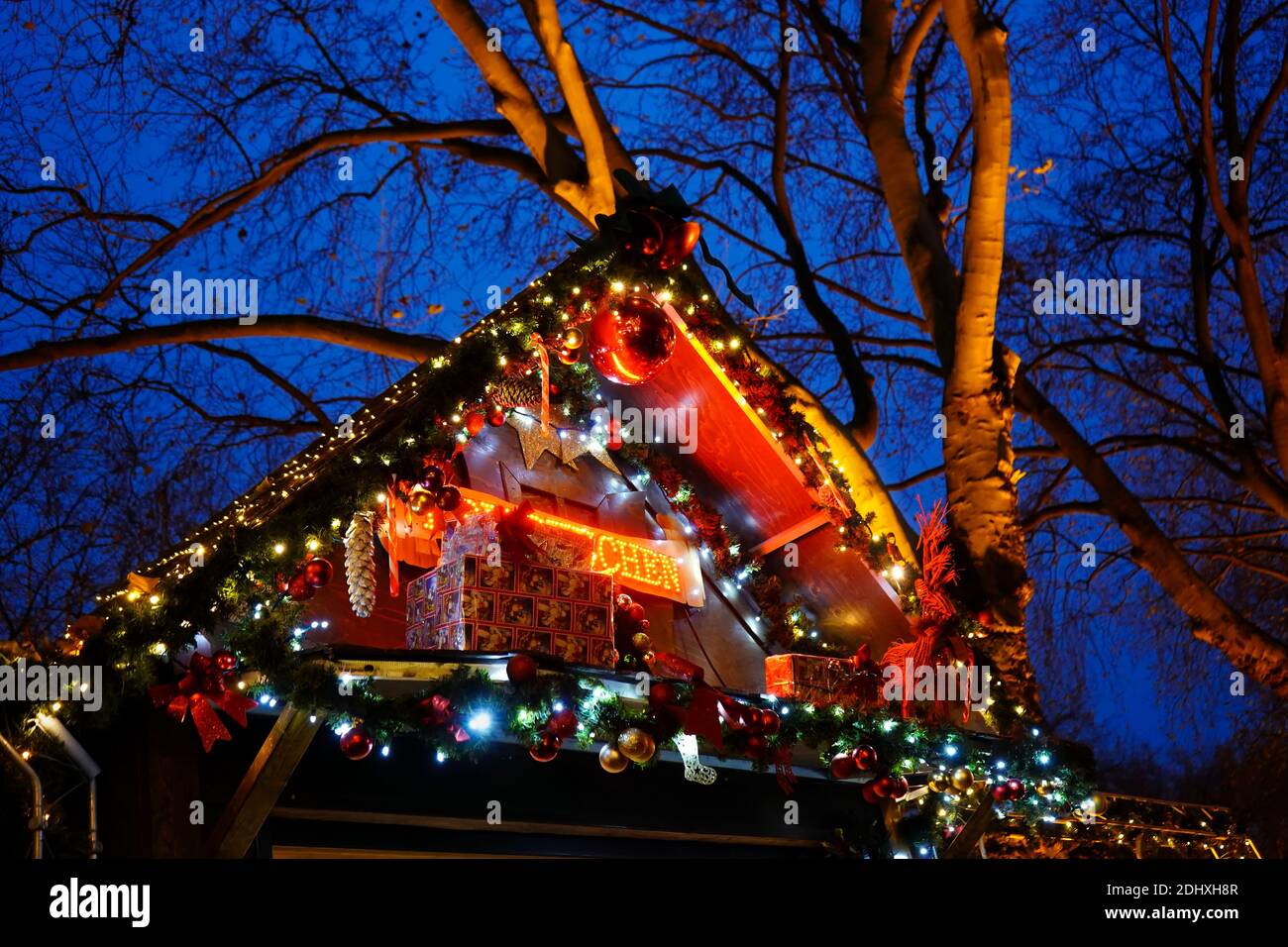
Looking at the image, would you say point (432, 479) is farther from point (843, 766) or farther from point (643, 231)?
point (843, 766)

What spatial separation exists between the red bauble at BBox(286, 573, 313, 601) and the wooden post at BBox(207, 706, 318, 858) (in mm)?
439

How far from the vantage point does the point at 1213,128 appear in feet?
37.2

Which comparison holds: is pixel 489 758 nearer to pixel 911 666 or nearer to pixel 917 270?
pixel 911 666

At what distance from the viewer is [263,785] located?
4387mm

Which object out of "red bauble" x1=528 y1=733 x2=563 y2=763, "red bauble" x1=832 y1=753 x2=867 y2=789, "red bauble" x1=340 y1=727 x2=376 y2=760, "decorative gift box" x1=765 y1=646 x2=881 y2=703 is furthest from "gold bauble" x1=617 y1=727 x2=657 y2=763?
"decorative gift box" x1=765 y1=646 x2=881 y2=703

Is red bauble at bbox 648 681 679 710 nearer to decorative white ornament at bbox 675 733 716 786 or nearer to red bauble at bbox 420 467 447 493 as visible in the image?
decorative white ornament at bbox 675 733 716 786

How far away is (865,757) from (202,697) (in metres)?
2.99

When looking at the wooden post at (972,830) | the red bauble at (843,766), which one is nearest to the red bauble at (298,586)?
the red bauble at (843,766)

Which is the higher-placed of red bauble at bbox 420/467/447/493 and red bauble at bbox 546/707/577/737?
red bauble at bbox 420/467/447/493

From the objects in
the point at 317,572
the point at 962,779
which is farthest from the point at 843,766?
the point at 317,572

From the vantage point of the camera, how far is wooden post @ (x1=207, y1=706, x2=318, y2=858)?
4.34 metres

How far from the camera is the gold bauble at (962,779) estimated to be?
19.9ft

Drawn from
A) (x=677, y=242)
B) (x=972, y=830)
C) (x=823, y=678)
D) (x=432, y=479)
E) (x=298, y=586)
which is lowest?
(x=972, y=830)

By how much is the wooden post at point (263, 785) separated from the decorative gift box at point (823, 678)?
9.33ft
